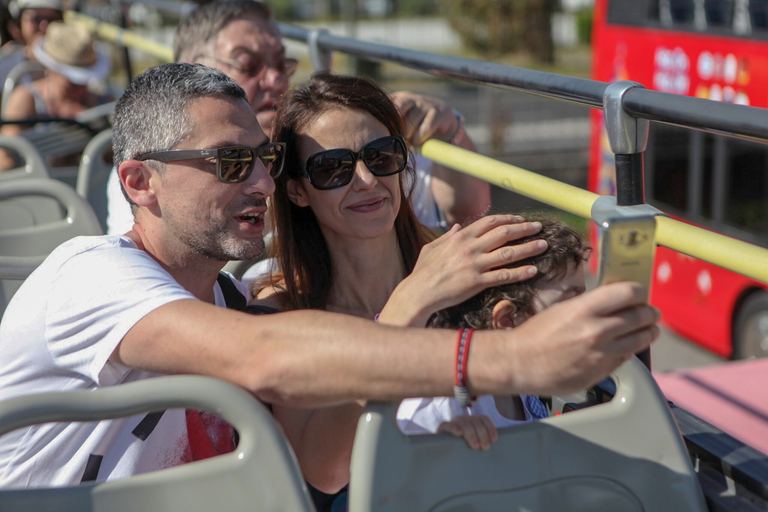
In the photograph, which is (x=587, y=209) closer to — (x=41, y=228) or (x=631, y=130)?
(x=631, y=130)

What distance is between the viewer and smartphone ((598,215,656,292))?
1.03 metres

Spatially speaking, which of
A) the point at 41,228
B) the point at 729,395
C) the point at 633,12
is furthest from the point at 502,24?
the point at 41,228

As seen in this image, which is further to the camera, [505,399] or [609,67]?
[609,67]

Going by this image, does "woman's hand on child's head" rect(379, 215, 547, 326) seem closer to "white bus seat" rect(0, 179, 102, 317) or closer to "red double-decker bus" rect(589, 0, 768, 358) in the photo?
"white bus seat" rect(0, 179, 102, 317)

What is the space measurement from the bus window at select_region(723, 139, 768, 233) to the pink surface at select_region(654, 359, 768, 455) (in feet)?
8.33

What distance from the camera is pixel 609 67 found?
25.0ft

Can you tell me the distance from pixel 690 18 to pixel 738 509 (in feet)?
19.1

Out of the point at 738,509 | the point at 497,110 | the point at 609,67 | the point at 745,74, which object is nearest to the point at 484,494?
the point at 738,509

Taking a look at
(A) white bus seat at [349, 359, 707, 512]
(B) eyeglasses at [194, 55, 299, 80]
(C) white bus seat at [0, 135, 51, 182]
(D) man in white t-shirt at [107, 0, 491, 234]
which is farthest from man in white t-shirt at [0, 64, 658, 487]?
(C) white bus seat at [0, 135, 51, 182]

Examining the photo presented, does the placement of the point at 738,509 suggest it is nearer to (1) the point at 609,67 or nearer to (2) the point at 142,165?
(2) the point at 142,165

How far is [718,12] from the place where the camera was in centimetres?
618

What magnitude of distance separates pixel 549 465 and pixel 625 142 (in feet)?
1.73

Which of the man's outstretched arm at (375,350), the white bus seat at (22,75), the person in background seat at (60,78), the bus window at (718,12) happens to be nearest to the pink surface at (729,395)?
the man's outstretched arm at (375,350)

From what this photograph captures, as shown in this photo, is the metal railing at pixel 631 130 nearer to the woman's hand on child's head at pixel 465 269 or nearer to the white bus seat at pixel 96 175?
the woman's hand on child's head at pixel 465 269
